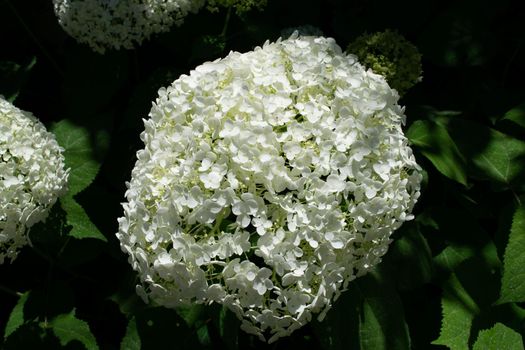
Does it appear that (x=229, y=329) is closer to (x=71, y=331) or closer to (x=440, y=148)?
(x=71, y=331)

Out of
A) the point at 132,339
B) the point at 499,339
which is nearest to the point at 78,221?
the point at 132,339

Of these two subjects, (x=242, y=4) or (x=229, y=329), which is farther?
(x=242, y=4)

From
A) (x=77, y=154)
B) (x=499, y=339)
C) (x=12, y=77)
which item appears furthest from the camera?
(x=12, y=77)

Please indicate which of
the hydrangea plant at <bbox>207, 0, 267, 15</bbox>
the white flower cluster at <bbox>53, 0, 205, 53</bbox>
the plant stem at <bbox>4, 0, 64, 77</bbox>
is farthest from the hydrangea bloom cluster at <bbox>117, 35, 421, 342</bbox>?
the plant stem at <bbox>4, 0, 64, 77</bbox>

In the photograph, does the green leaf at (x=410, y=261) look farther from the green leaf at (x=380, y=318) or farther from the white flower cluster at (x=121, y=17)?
the white flower cluster at (x=121, y=17)

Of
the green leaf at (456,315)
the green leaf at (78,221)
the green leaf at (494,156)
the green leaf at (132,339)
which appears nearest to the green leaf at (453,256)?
the green leaf at (456,315)

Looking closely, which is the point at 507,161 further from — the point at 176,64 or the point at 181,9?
the point at 176,64

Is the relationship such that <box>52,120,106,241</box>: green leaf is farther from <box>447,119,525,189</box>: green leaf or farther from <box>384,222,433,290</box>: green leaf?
<box>447,119,525,189</box>: green leaf
